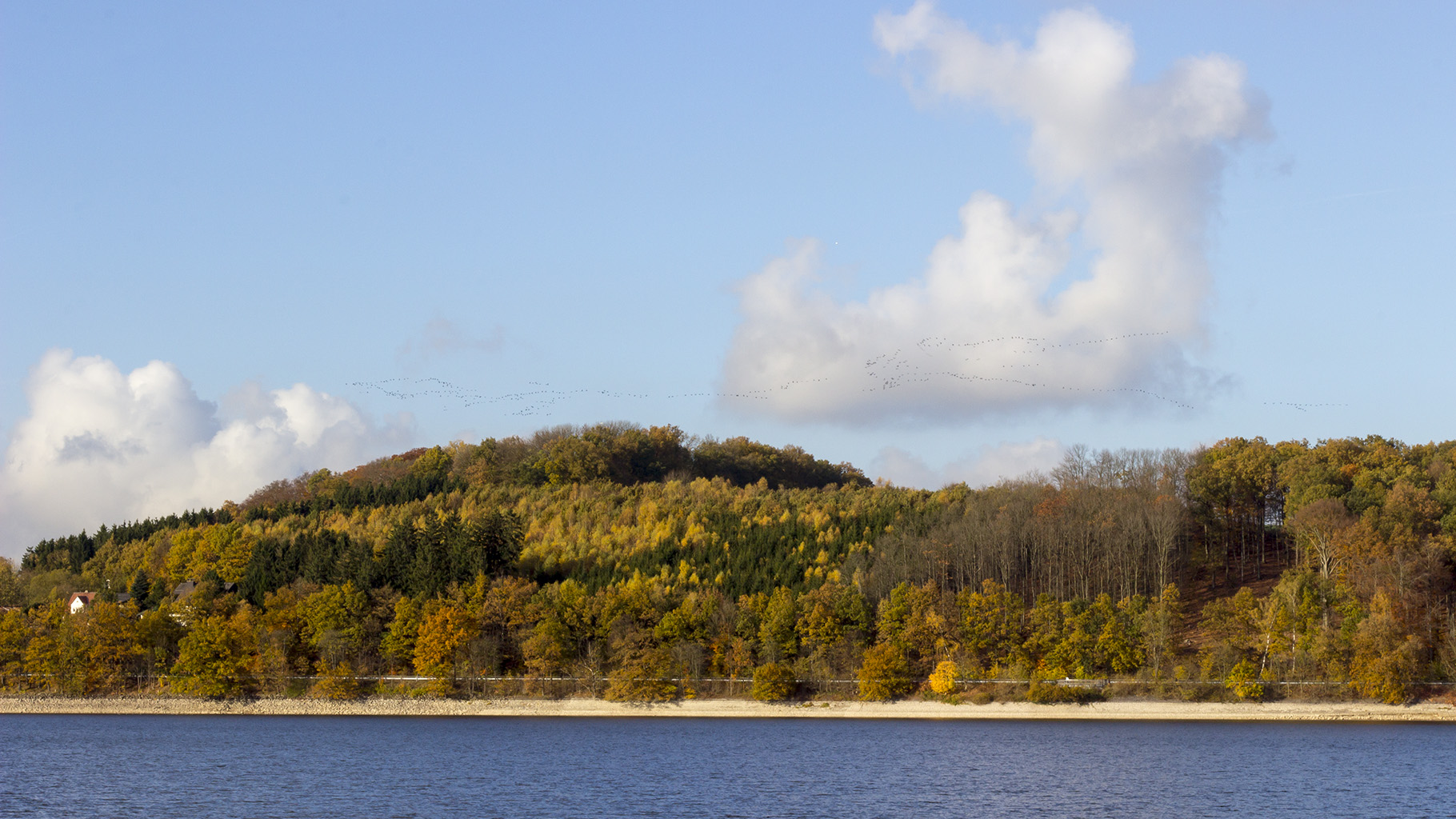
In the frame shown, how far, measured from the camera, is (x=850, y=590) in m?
105

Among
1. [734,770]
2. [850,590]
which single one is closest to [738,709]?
[850,590]

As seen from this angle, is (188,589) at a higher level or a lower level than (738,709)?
higher

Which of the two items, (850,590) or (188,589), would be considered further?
(188,589)

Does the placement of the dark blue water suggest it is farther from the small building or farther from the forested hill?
the small building

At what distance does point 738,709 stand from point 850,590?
13440 mm

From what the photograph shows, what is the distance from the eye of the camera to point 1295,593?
9788cm

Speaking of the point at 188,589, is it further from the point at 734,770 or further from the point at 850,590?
the point at 734,770

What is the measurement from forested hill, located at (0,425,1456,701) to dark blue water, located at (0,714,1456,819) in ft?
29.1

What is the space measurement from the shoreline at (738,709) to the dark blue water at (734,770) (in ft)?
11.4

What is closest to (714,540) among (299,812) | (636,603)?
(636,603)

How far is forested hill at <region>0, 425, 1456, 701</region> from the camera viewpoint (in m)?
96.9

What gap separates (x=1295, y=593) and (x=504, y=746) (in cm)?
5895

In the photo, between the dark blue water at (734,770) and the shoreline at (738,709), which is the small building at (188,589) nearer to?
the shoreline at (738,709)

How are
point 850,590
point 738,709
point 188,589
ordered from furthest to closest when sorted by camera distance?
point 188,589
point 850,590
point 738,709
